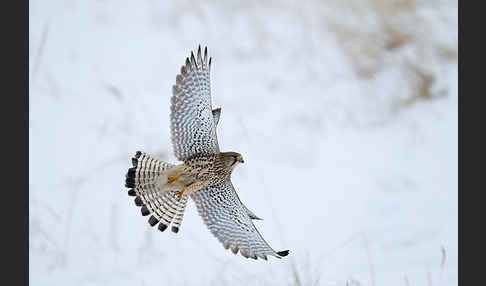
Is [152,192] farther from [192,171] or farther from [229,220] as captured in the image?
[229,220]

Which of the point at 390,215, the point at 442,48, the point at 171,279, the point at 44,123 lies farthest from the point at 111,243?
the point at 442,48

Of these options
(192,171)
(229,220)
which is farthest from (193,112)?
(229,220)

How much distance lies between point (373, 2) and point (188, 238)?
2.24 metres

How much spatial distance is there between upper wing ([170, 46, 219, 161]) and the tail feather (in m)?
0.13

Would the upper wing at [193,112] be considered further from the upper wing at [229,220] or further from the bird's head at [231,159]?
the upper wing at [229,220]

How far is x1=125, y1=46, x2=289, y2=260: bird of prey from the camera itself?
271cm

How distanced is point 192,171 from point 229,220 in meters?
0.26

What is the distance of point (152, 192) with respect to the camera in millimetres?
2750

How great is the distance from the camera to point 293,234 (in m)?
3.49

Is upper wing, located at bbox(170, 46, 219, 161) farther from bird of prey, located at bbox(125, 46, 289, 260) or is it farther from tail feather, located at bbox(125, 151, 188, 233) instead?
tail feather, located at bbox(125, 151, 188, 233)

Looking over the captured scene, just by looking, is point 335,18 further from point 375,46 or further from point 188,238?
point 188,238

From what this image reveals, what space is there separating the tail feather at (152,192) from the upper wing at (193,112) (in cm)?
13

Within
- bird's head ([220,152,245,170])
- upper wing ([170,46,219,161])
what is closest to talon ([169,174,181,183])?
upper wing ([170,46,219,161])

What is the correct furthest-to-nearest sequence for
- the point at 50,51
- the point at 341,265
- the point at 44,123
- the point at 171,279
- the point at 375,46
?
the point at 375,46, the point at 50,51, the point at 44,123, the point at 341,265, the point at 171,279
